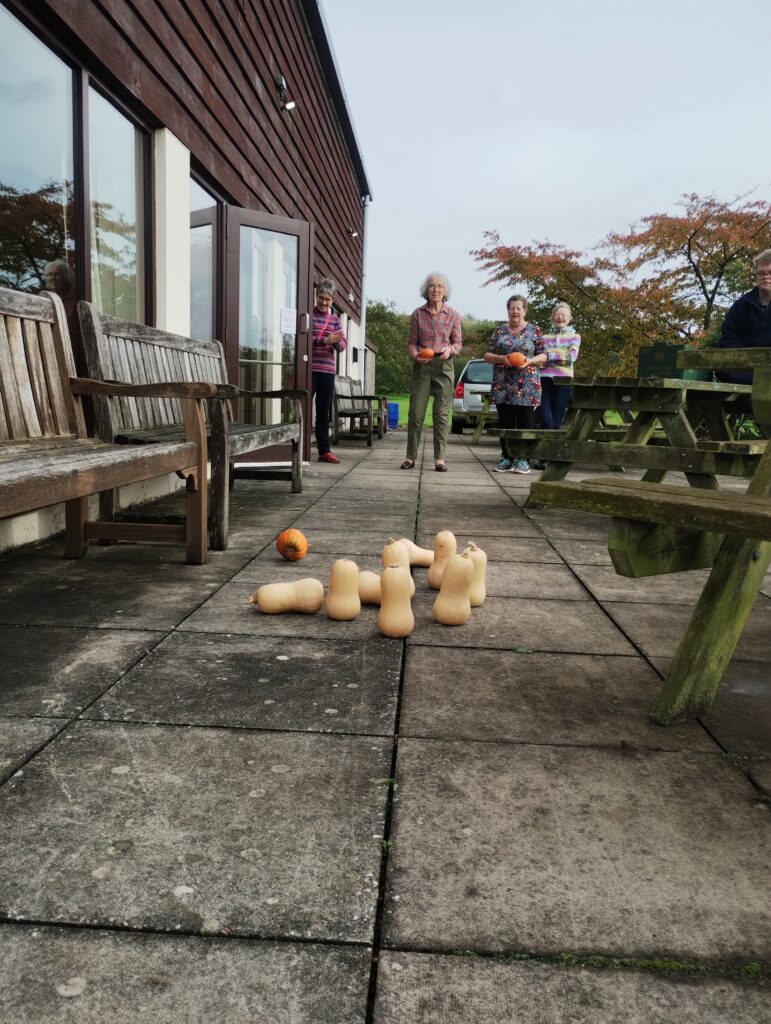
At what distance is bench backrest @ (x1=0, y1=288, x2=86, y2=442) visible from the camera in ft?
10.1

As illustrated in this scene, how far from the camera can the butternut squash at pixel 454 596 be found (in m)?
2.93

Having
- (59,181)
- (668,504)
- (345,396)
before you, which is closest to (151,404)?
(59,181)

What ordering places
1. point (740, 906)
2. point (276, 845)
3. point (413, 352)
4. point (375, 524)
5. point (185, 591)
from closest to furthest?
point (740, 906) < point (276, 845) < point (185, 591) < point (375, 524) < point (413, 352)

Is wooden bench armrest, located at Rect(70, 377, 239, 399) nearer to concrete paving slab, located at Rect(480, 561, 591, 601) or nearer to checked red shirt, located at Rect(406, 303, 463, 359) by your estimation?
concrete paving slab, located at Rect(480, 561, 591, 601)

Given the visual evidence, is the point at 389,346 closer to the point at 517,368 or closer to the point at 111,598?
the point at 517,368

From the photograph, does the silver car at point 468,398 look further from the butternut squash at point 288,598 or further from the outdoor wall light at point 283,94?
the butternut squash at point 288,598

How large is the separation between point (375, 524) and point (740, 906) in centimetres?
389

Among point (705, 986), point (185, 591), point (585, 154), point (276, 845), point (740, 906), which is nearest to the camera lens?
point (705, 986)

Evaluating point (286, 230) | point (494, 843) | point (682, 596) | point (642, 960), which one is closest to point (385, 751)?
point (494, 843)

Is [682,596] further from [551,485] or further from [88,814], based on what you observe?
[88,814]

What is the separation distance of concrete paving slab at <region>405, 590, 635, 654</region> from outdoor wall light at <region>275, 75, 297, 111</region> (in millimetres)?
8316

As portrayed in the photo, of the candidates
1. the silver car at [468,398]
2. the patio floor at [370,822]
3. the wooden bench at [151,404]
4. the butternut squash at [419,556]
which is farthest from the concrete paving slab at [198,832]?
the silver car at [468,398]

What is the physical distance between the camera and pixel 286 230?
27.6 ft

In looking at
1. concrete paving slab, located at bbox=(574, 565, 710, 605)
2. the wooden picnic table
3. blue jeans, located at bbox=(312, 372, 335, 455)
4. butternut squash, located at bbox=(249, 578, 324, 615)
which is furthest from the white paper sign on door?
butternut squash, located at bbox=(249, 578, 324, 615)
